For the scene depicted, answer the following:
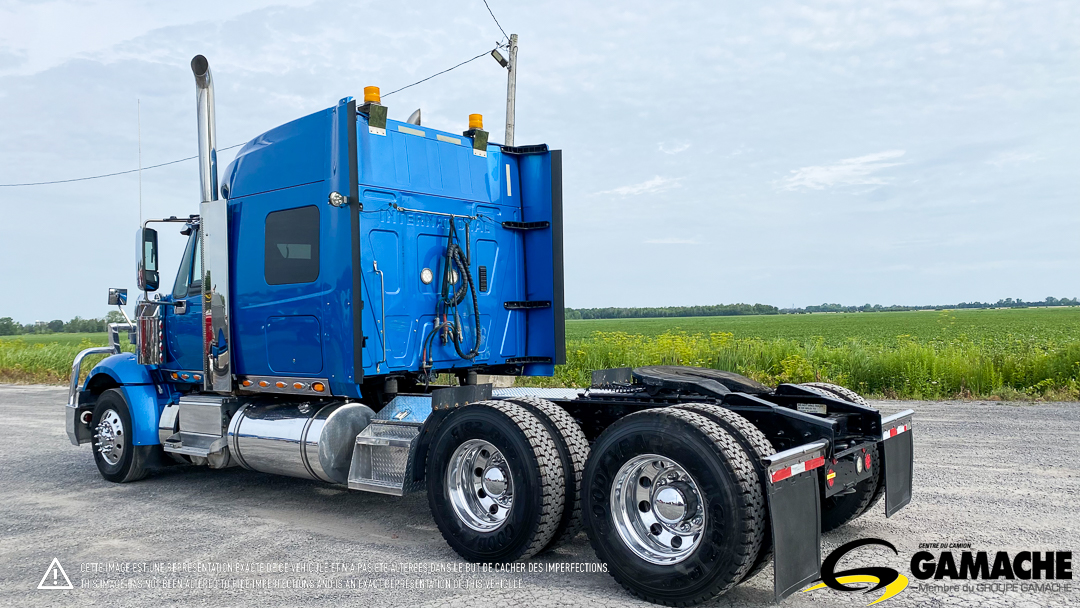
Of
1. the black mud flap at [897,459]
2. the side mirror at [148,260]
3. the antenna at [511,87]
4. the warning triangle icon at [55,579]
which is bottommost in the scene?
the warning triangle icon at [55,579]

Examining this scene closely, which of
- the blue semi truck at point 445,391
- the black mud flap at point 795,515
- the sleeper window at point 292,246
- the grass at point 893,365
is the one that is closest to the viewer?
the black mud flap at point 795,515

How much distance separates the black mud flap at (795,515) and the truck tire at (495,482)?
1.40 metres

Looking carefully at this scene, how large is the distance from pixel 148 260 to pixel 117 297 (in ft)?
2.32

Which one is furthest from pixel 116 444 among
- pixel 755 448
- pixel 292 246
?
pixel 755 448

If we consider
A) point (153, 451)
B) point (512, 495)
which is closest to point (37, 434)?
point (153, 451)

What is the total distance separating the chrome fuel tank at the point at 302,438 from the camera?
20.5 ft

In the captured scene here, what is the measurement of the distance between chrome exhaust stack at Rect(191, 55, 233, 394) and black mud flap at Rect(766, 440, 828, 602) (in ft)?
16.6

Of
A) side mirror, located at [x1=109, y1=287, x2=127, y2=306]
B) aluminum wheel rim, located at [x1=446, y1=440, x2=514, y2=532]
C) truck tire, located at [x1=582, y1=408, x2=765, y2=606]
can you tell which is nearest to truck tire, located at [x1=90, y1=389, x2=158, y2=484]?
side mirror, located at [x1=109, y1=287, x2=127, y2=306]

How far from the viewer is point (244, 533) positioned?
600 cm

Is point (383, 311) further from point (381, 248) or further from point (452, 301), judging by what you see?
point (452, 301)

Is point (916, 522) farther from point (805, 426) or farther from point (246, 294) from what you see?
point (246, 294)

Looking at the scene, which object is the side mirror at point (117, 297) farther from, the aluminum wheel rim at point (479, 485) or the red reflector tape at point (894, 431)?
the red reflector tape at point (894, 431)

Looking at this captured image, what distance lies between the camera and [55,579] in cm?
500

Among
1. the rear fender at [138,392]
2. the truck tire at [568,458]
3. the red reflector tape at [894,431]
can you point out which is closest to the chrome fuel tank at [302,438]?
the rear fender at [138,392]
